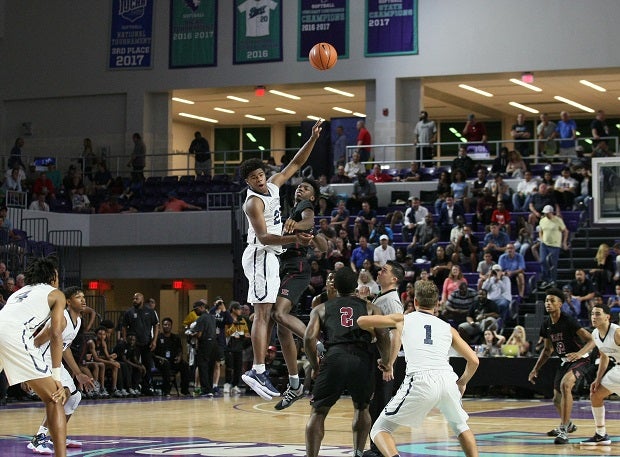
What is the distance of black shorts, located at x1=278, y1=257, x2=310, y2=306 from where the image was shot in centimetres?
1045

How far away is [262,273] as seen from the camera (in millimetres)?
10180

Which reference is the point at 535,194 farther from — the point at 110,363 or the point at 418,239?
the point at 110,363

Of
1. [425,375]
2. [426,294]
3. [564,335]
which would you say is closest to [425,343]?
[425,375]

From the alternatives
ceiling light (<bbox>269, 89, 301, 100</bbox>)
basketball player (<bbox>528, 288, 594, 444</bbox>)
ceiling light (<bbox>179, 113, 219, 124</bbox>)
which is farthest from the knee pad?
ceiling light (<bbox>179, 113, 219, 124</bbox>)

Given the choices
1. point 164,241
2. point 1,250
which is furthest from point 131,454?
point 164,241

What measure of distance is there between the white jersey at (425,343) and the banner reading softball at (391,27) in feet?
73.4

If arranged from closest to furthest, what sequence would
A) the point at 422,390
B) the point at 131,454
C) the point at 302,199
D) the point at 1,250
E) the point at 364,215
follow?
1. the point at 422,390
2. the point at 302,199
3. the point at 131,454
4. the point at 1,250
5. the point at 364,215

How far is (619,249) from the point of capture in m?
23.1

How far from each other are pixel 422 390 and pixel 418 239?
16.4m

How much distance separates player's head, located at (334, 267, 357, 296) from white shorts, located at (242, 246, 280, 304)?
516 millimetres

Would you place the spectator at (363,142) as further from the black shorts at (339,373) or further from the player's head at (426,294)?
the player's head at (426,294)

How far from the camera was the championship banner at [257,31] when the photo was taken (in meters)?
32.2

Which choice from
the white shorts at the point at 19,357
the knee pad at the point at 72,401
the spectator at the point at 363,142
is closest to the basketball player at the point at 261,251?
the white shorts at the point at 19,357

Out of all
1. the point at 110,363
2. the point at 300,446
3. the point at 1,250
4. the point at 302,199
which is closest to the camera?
the point at 302,199
